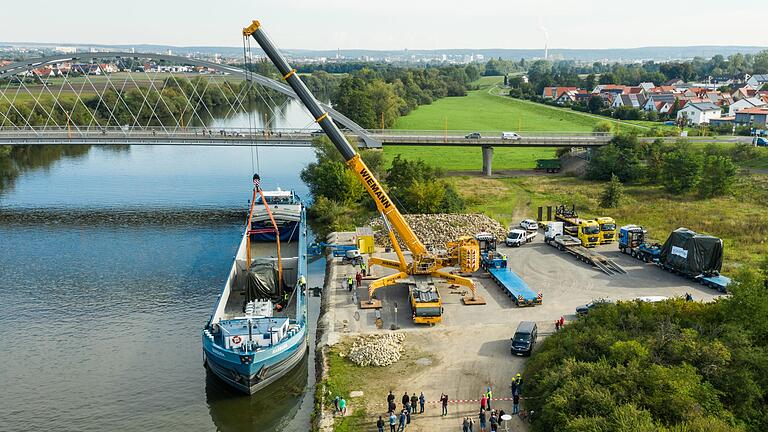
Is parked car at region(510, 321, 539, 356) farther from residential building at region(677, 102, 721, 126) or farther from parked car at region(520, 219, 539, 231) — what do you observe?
residential building at region(677, 102, 721, 126)

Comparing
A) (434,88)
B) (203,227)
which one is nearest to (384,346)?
(203,227)

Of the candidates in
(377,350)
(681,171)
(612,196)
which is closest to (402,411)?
(377,350)

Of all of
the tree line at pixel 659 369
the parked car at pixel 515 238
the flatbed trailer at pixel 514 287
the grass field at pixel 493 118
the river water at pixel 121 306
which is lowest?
the river water at pixel 121 306

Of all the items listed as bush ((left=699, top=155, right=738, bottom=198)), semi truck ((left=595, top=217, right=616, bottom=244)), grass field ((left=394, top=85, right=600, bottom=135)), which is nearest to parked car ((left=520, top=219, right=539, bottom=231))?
semi truck ((left=595, top=217, right=616, bottom=244))

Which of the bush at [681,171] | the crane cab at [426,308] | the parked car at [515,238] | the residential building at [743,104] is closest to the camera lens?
the crane cab at [426,308]

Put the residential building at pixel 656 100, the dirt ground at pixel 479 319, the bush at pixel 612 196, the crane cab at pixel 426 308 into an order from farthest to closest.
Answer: the residential building at pixel 656 100
the bush at pixel 612 196
the crane cab at pixel 426 308
the dirt ground at pixel 479 319

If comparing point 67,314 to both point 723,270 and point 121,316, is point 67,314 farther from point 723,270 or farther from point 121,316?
point 723,270

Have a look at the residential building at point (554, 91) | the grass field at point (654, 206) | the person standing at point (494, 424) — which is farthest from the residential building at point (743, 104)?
the person standing at point (494, 424)

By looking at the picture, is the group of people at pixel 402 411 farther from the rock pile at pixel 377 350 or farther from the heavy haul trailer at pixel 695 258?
the heavy haul trailer at pixel 695 258
